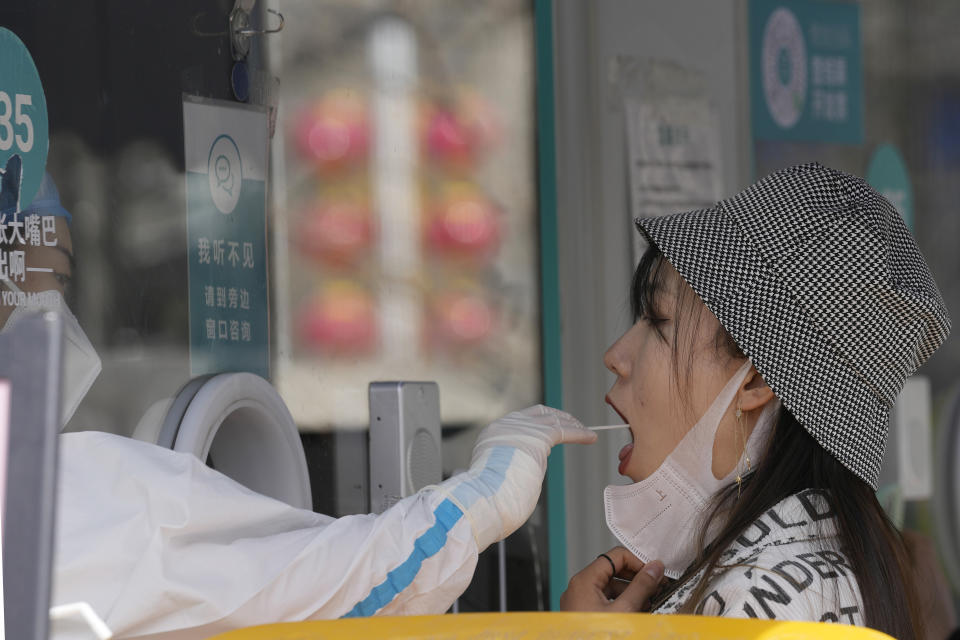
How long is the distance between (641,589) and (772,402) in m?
0.30

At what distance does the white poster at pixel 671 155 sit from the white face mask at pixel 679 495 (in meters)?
0.98

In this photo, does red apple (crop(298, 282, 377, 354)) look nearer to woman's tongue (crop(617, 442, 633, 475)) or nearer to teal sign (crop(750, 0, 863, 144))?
woman's tongue (crop(617, 442, 633, 475))

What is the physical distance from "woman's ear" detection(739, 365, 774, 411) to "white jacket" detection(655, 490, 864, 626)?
14cm

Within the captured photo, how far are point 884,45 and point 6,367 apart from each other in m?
3.07

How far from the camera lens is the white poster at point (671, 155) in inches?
103

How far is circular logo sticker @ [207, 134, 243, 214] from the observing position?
6.21 feet

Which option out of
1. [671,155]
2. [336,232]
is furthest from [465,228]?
[671,155]

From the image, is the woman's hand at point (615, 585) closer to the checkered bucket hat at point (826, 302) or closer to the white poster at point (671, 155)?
the checkered bucket hat at point (826, 302)

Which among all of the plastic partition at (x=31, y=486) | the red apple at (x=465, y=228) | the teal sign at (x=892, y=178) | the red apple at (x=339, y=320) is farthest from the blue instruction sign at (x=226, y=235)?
the teal sign at (x=892, y=178)

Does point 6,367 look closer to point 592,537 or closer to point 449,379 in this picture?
point 449,379

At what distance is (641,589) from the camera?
159 cm

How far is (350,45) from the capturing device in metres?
2.20

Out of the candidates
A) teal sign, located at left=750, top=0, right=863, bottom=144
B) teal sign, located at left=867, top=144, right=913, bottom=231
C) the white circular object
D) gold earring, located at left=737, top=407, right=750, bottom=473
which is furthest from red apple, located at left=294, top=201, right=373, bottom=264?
teal sign, located at left=867, top=144, right=913, bottom=231

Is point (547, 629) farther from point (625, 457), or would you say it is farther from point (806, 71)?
point (806, 71)
